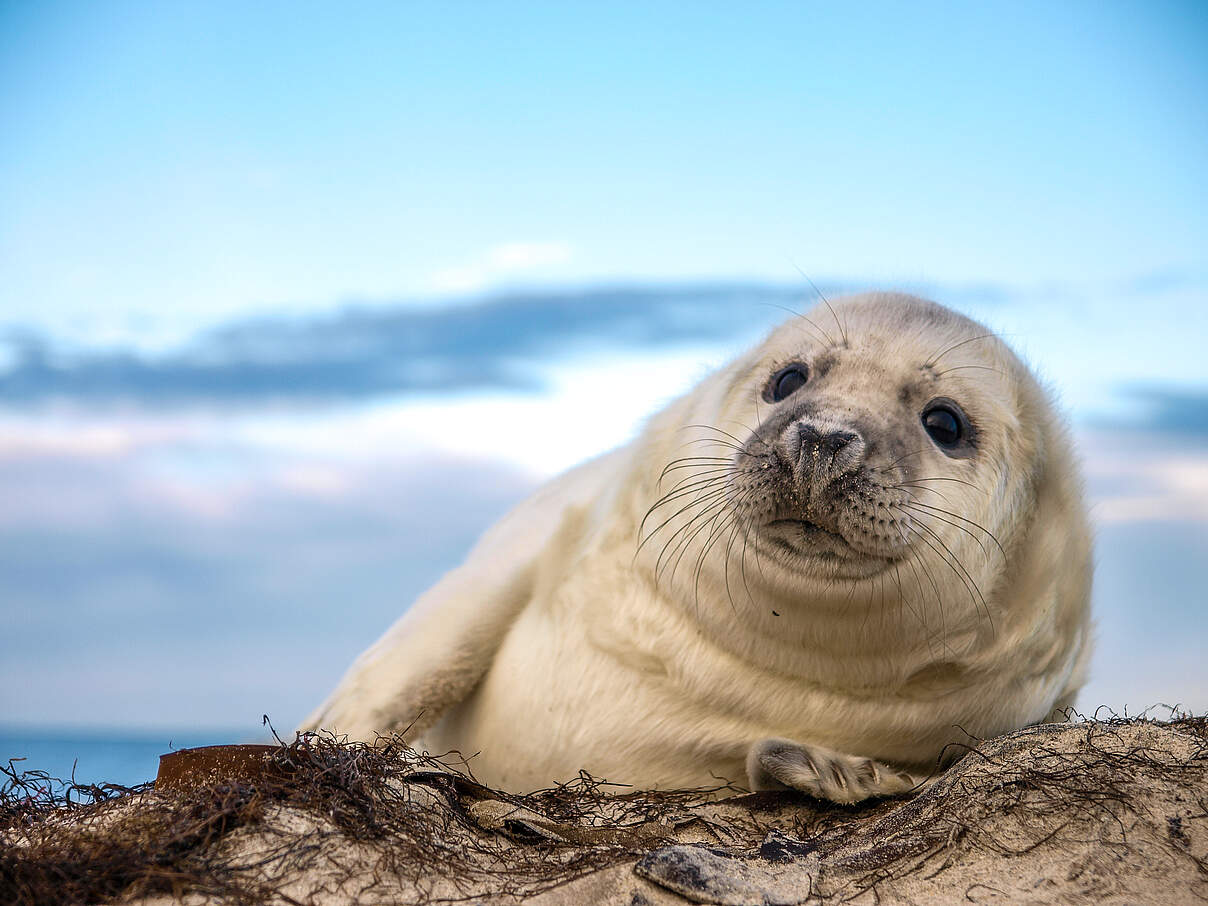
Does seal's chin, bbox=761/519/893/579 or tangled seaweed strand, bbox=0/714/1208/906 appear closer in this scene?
tangled seaweed strand, bbox=0/714/1208/906

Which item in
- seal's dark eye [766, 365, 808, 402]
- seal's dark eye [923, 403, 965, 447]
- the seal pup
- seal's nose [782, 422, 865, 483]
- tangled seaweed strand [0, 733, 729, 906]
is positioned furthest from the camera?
seal's dark eye [766, 365, 808, 402]

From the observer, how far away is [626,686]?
170 inches

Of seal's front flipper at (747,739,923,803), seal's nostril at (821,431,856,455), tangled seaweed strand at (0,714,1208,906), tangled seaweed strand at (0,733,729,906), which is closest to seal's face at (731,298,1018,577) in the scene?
seal's nostril at (821,431,856,455)

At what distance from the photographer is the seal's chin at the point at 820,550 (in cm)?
365

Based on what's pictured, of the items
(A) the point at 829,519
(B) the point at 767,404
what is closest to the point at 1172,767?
(A) the point at 829,519

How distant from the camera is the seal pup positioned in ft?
12.3

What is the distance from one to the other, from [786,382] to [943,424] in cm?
54

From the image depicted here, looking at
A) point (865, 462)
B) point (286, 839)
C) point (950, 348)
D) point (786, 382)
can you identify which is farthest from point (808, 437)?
point (286, 839)

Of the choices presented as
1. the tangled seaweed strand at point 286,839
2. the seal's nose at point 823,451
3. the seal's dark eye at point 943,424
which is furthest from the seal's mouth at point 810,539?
the tangled seaweed strand at point 286,839

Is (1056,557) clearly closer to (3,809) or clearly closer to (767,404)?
(767,404)

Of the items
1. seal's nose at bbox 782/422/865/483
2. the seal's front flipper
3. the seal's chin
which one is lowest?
the seal's front flipper

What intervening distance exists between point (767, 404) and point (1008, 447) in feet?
2.76

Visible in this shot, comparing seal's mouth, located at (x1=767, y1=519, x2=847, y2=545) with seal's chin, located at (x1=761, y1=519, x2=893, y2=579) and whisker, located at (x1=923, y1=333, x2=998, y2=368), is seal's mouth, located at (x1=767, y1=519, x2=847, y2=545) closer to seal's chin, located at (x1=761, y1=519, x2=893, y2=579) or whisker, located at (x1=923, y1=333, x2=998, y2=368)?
seal's chin, located at (x1=761, y1=519, x2=893, y2=579)

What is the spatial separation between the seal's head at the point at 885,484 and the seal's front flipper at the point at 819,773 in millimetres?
396
